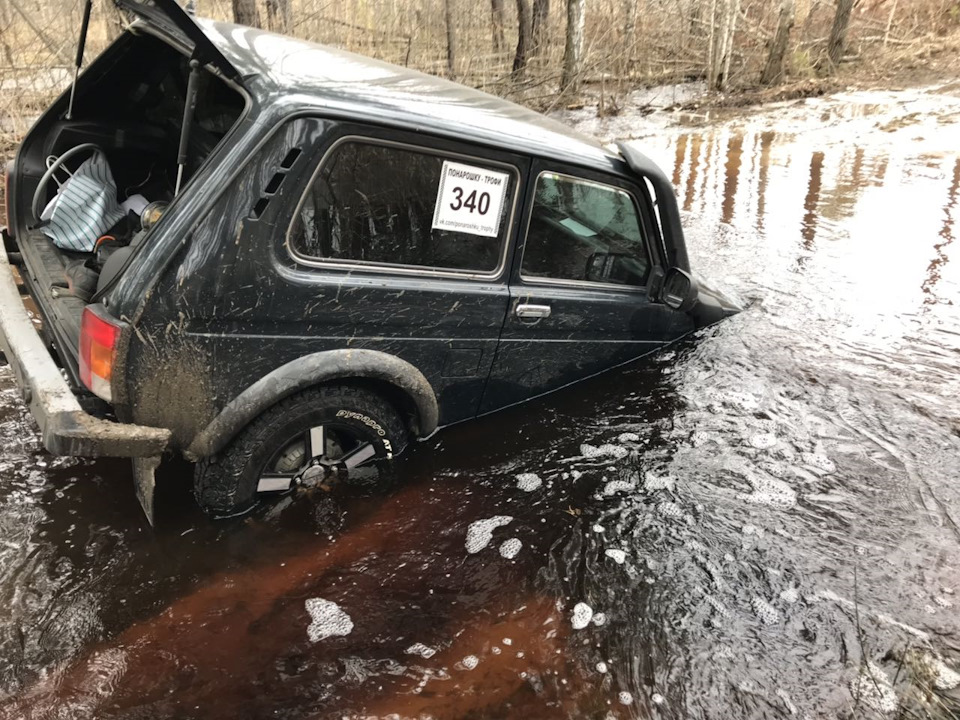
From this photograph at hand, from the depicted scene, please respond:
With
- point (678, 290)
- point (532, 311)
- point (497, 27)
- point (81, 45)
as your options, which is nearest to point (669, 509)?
point (532, 311)

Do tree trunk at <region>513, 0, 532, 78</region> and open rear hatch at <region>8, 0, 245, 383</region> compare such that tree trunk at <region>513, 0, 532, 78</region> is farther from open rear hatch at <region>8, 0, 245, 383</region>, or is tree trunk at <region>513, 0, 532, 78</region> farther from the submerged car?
the submerged car

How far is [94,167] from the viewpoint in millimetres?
3564

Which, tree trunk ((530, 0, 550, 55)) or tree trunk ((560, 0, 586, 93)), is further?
tree trunk ((530, 0, 550, 55))

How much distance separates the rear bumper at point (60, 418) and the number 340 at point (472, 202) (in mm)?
1416

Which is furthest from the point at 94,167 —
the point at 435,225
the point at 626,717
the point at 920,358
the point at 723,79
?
the point at 723,79

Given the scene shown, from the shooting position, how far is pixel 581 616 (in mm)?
2504

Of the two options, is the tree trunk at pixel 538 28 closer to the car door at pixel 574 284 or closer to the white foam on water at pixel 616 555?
the car door at pixel 574 284

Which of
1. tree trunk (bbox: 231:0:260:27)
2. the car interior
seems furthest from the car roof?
tree trunk (bbox: 231:0:260:27)

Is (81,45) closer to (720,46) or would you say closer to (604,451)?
(604,451)

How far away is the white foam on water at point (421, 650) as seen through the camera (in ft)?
7.57

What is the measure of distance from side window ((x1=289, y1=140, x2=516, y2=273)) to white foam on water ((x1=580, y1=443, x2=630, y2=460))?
1228 millimetres

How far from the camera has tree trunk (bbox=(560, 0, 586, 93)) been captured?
40.6ft

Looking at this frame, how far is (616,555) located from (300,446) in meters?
1.42

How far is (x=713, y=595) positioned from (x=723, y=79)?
40.6ft
